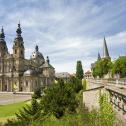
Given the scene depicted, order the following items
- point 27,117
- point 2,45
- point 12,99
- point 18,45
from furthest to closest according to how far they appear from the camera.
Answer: point 2,45
point 18,45
point 12,99
point 27,117

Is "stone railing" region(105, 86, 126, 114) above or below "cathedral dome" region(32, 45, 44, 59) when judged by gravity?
below

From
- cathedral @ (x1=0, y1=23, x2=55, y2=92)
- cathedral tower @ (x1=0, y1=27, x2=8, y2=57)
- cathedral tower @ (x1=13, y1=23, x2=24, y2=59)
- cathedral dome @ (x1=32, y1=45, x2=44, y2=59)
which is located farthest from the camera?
cathedral dome @ (x1=32, y1=45, x2=44, y2=59)

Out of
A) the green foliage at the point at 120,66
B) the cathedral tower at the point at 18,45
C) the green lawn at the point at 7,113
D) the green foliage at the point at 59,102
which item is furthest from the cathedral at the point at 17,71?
the green foliage at the point at 59,102

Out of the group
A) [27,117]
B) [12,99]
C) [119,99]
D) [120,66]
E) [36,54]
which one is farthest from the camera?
[36,54]

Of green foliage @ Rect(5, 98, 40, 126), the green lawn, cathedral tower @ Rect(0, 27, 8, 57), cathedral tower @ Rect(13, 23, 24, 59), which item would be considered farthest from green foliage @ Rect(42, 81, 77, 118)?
cathedral tower @ Rect(0, 27, 8, 57)

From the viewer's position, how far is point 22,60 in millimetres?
153125

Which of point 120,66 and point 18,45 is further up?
point 18,45

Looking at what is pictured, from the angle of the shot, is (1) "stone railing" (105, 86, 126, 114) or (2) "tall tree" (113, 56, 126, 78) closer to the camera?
(1) "stone railing" (105, 86, 126, 114)

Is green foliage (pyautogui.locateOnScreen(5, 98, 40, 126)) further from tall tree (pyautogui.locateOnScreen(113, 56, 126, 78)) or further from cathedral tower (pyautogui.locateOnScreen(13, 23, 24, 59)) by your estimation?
cathedral tower (pyautogui.locateOnScreen(13, 23, 24, 59))

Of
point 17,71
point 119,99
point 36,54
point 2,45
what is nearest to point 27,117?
point 119,99

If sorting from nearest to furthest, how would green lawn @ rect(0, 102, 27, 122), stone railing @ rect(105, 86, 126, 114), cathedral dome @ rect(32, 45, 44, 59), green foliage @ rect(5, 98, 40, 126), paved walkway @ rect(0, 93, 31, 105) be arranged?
1. stone railing @ rect(105, 86, 126, 114)
2. green foliage @ rect(5, 98, 40, 126)
3. green lawn @ rect(0, 102, 27, 122)
4. paved walkway @ rect(0, 93, 31, 105)
5. cathedral dome @ rect(32, 45, 44, 59)

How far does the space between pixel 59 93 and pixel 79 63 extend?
81630mm

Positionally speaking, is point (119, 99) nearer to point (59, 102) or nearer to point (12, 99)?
point (59, 102)

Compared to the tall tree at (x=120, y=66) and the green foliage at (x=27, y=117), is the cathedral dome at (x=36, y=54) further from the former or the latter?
the green foliage at (x=27, y=117)
